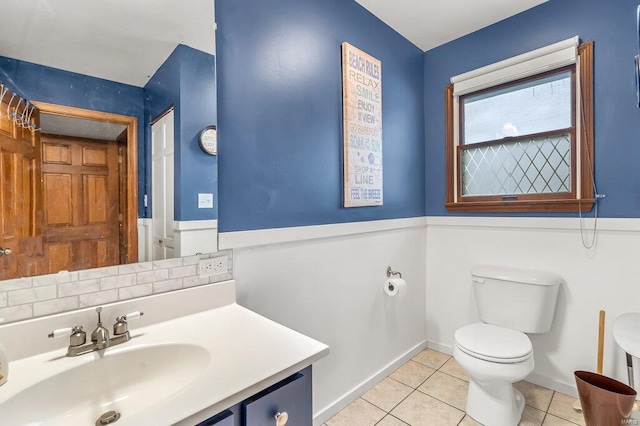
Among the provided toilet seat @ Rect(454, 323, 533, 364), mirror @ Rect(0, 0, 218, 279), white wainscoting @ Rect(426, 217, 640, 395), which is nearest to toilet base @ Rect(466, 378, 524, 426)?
toilet seat @ Rect(454, 323, 533, 364)

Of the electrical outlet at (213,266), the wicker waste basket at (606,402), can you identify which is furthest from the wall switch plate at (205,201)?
the wicker waste basket at (606,402)

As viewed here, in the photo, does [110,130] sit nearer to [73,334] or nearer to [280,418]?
[73,334]

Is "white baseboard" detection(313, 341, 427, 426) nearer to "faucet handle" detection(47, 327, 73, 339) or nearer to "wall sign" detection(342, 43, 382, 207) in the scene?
"wall sign" detection(342, 43, 382, 207)

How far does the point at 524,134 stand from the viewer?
2.11 meters

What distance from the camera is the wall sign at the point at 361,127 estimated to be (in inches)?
70.5

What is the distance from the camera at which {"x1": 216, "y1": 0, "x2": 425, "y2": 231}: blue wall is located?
1311 mm

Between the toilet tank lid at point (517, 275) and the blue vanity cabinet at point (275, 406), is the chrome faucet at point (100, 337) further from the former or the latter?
the toilet tank lid at point (517, 275)

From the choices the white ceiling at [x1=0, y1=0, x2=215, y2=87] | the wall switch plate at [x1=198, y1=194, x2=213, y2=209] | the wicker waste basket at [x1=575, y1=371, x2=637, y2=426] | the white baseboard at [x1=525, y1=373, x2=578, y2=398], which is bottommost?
the white baseboard at [x1=525, y1=373, x2=578, y2=398]

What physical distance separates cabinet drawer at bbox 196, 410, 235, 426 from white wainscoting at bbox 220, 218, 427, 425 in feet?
2.23

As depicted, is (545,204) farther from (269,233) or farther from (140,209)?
(140,209)

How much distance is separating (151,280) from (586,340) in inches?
94.9

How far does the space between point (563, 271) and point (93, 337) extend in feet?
7.95

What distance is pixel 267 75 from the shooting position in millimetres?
1425

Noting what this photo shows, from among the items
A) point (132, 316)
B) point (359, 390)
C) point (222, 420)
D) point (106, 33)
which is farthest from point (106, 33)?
point (359, 390)
